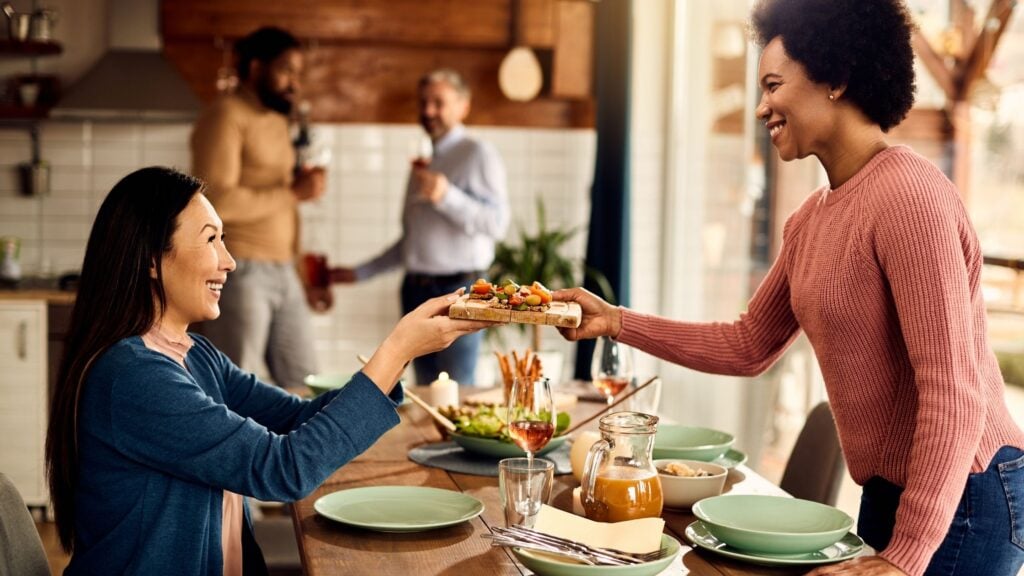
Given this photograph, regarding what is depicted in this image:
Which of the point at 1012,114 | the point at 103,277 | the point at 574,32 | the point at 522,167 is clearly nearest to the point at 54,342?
the point at 522,167

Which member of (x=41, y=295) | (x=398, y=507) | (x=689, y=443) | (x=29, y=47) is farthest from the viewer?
(x=29, y=47)

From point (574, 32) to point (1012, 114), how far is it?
213 cm

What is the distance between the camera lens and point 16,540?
1618 mm

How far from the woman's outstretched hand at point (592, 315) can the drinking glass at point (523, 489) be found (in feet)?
1.92

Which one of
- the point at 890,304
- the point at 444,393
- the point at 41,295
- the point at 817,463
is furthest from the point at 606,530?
the point at 41,295

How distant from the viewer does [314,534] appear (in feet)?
5.61

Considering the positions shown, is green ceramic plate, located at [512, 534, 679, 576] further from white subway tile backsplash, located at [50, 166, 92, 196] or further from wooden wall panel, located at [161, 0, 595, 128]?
white subway tile backsplash, located at [50, 166, 92, 196]

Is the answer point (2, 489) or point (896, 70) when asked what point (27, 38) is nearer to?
point (2, 489)

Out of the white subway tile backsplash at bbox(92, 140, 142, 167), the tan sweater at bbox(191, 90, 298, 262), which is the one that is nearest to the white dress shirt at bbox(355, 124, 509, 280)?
the tan sweater at bbox(191, 90, 298, 262)

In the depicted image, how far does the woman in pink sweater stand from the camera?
1501 mm

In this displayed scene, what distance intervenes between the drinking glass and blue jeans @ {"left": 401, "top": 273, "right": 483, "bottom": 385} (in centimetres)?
251

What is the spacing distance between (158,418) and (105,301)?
0.70ft

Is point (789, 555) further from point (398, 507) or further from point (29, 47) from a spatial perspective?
point (29, 47)

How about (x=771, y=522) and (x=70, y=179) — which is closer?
(x=771, y=522)
